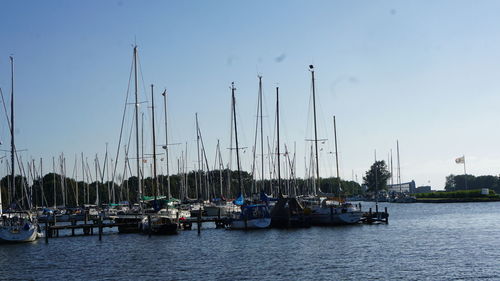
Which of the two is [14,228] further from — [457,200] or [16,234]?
[457,200]

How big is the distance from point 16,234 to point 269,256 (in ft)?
86.8

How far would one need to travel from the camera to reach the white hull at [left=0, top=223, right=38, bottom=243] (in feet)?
202

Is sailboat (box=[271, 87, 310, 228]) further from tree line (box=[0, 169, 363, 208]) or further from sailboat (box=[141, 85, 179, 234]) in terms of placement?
tree line (box=[0, 169, 363, 208])

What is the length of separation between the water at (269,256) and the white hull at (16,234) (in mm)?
770

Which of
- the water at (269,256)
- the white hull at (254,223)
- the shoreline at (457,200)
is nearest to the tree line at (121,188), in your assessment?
the white hull at (254,223)

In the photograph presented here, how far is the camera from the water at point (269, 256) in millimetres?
41812

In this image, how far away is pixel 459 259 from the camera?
46656mm

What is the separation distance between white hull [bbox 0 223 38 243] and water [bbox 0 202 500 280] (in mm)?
770

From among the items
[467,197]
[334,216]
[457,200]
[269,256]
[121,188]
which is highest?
[121,188]

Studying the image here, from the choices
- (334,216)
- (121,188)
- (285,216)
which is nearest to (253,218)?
(285,216)

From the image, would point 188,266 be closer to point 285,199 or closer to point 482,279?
point 482,279

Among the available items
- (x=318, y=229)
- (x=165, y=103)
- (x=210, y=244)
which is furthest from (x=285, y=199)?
(x=165, y=103)

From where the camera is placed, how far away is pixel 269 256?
166 ft

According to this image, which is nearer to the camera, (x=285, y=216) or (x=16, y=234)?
(x=16, y=234)
